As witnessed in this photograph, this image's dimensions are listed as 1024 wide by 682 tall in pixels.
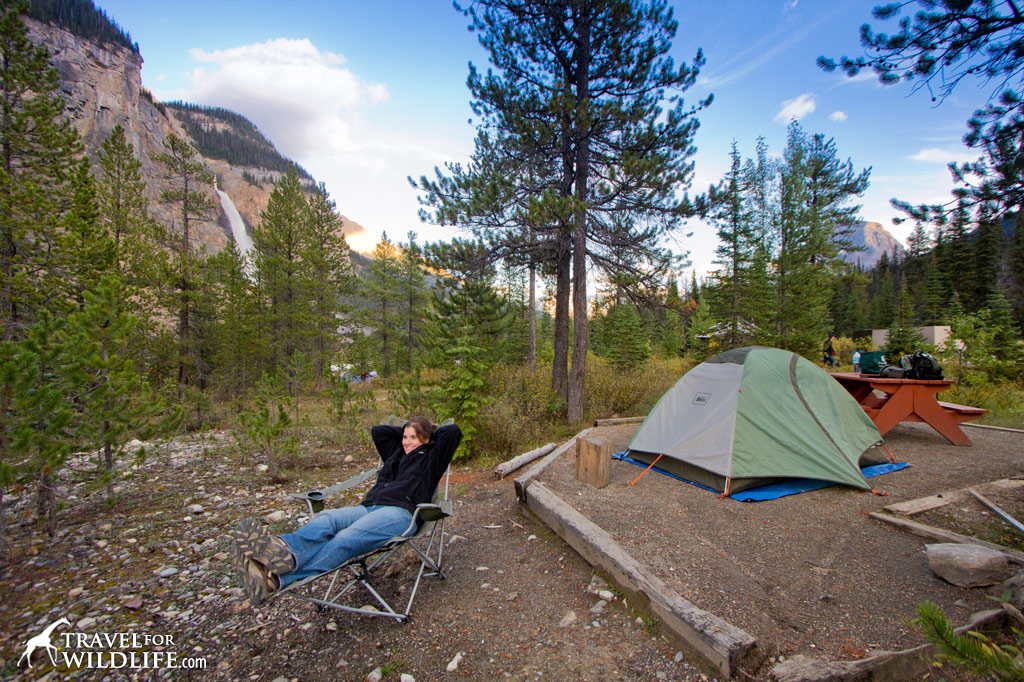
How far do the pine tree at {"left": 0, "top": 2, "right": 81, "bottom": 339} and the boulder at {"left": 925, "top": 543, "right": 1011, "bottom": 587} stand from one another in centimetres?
785

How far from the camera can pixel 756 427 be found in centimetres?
484

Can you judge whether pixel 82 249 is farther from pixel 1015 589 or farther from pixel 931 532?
pixel 931 532

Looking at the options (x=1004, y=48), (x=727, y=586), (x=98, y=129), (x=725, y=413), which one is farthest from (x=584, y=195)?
(x=98, y=129)

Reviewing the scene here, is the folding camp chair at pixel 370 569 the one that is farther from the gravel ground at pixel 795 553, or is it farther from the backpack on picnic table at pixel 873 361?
the backpack on picnic table at pixel 873 361

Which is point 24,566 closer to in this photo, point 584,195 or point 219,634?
point 219,634

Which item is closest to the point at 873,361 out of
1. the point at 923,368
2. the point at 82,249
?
the point at 923,368

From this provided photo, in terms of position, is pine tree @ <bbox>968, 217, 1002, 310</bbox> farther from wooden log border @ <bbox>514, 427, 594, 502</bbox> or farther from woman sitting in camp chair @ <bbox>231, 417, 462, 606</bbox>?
woman sitting in camp chair @ <bbox>231, 417, 462, 606</bbox>

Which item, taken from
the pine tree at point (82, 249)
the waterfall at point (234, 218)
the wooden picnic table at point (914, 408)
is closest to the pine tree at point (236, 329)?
the pine tree at point (82, 249)

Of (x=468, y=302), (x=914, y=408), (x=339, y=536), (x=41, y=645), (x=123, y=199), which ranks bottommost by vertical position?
(x=41, y=645)

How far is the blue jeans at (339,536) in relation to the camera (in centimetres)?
255

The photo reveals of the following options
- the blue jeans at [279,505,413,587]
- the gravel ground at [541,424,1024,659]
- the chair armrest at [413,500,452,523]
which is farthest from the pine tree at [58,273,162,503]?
the gravel ground at [541,424,1024,659]

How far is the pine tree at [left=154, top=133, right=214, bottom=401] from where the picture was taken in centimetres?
1382

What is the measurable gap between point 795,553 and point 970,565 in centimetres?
97

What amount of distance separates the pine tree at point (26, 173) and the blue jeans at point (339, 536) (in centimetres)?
388
